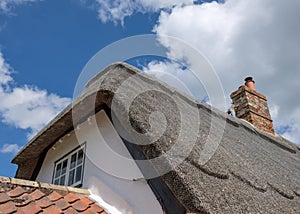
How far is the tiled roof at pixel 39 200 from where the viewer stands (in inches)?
104

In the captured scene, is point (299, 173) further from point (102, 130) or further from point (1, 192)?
point (1, 192)

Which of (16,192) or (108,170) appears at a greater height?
(108,170)

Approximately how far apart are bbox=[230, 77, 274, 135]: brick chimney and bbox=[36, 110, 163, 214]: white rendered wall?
4.17 metres

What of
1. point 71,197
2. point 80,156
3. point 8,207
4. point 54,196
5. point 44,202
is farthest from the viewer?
point 80,156

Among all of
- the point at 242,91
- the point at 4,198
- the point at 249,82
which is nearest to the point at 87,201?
the point at 4,198

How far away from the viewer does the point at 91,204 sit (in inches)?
125

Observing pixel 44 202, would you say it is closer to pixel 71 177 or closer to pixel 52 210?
pixel 52 210

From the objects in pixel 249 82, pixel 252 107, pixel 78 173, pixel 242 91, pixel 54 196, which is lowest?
pixel 54 196

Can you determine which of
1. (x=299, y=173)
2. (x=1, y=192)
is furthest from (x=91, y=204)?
(x=299, y=173)

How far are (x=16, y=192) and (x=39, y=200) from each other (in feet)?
0.68

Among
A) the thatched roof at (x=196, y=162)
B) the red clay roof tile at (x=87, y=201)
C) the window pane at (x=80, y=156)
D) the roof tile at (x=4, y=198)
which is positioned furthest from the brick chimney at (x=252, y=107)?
the roof tile at (x=4, y=198)

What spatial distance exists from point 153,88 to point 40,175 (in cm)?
220

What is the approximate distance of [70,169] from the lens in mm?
4199

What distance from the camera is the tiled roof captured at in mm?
2637
